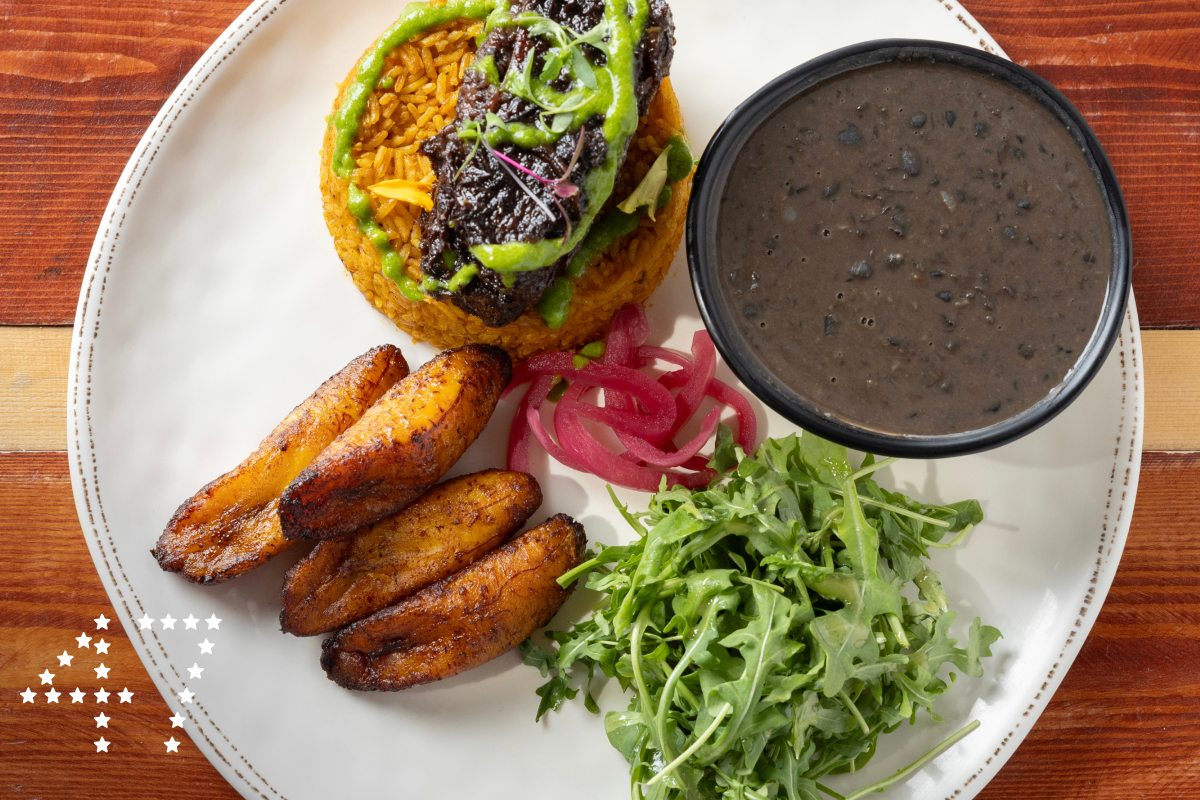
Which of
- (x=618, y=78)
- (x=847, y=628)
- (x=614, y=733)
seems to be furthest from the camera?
(x=614, y=733)

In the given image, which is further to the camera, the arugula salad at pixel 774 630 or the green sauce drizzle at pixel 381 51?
the green sauce drizzle at pixel 381 51


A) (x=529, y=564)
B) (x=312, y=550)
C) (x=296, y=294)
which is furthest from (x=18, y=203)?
(x=529, y=564)

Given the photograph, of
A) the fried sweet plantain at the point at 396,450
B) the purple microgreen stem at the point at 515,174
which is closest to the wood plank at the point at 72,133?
the fried sweet plantain at the point at 396,450

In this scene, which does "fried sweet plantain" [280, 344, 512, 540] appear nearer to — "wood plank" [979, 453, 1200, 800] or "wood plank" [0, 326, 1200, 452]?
"wood plank" [0, 326, 1200, 452]

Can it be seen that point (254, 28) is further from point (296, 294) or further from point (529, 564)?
point (529, 564)

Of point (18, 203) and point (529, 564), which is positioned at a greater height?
point (18, 203)

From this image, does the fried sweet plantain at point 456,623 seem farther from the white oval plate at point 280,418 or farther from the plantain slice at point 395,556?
the white oval plate at point 280,418

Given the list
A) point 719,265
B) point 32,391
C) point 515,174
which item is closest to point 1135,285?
point 719,265
